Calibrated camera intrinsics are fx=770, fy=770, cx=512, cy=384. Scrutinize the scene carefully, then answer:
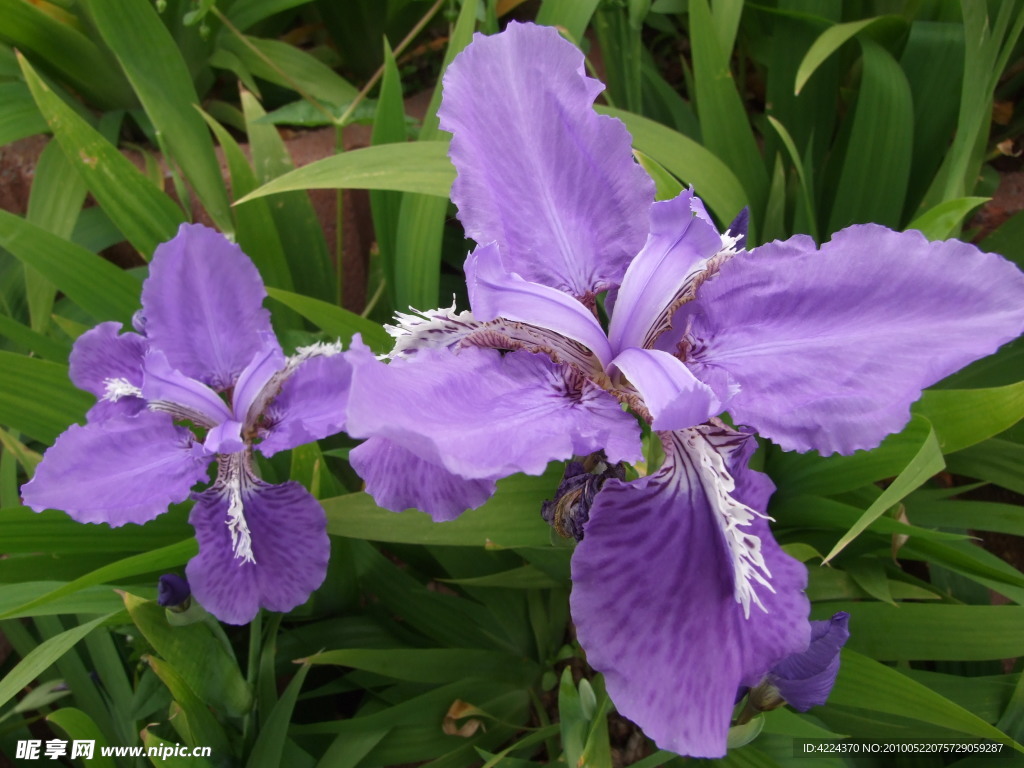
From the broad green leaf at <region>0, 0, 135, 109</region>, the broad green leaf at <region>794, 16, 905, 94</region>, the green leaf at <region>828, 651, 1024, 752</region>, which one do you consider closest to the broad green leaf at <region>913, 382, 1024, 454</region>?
the green leaf at <region>828, 651, 1024, 752</region>

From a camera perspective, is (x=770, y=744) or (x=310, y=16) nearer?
A: (x=770, y=744)

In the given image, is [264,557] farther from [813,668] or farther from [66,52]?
[66,52]

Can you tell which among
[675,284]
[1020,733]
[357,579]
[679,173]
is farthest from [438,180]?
[1020,733]

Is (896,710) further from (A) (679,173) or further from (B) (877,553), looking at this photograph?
(A) (679,173)

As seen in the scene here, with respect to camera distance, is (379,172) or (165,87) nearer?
(379,172)

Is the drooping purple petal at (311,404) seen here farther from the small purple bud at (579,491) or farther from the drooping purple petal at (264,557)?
the small purple bud at (579,491)

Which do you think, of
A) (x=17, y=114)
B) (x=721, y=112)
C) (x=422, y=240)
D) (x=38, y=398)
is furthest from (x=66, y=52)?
(x=721, y=112)
